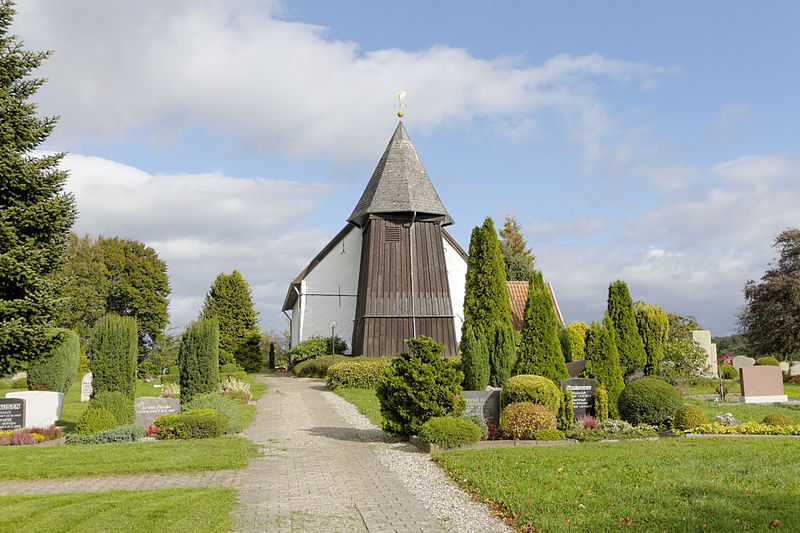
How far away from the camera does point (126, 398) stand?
13.9 meters

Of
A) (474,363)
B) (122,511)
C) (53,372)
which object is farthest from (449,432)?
(53,372)

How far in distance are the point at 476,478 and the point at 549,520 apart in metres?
2.04

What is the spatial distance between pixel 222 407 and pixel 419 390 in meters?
5.34

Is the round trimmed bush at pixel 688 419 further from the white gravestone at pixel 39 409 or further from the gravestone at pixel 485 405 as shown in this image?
the white gravestone at pixel 39 409

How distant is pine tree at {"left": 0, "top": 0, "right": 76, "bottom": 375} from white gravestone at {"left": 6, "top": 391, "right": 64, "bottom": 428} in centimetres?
227

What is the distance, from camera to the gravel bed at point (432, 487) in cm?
688

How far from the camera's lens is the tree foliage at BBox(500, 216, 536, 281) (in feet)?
156

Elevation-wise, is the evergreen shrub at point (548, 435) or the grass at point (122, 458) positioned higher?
the evergreen shrub at point (548, 435)

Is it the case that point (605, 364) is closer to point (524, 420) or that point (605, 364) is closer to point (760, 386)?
point (524, 420)

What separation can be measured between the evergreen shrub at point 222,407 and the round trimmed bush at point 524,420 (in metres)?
6.11

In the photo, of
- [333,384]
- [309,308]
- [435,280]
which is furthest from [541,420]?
[309,308]

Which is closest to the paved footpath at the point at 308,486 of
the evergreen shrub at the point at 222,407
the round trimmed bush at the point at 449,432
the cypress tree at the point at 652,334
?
the evergreen shrub at the point at 222,407

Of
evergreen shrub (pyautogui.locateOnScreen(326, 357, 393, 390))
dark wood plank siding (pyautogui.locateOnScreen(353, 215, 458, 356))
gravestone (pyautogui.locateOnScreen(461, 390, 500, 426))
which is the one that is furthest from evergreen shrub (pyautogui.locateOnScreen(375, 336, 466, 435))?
dark wood plank siding (pyautogui.locateOnScreen(353, 215, 458, 356))

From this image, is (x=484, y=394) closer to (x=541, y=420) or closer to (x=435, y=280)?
(x=541, y=420)
